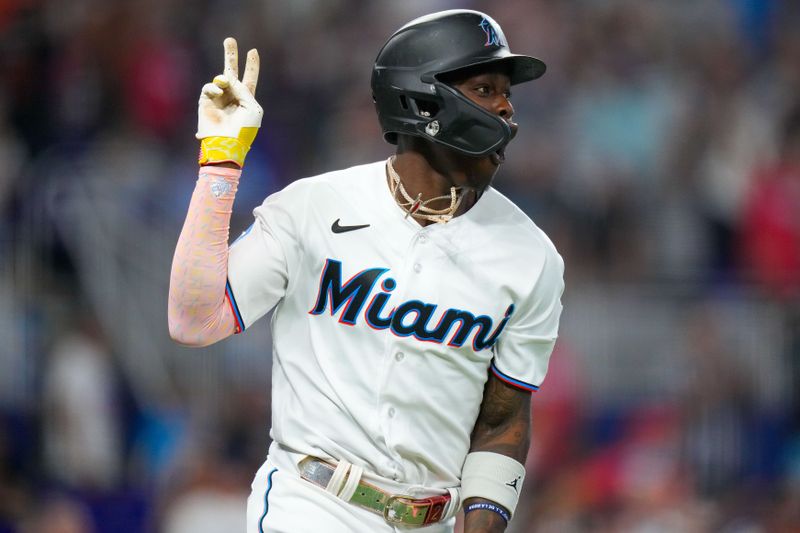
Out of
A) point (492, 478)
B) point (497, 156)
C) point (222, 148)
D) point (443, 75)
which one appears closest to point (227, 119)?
point (222, 148)

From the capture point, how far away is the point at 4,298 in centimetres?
768

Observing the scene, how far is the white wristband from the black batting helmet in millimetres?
908

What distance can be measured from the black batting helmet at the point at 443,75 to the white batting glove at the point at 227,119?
45 cm

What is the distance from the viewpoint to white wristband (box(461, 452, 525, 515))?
12.9ft

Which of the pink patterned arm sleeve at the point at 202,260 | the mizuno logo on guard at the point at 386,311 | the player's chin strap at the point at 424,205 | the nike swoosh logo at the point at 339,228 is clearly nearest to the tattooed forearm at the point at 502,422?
the mizuno logo on guard at the point at 386,311

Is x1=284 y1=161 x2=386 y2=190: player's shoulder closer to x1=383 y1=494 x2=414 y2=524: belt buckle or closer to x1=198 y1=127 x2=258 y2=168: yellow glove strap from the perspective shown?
x1=198 y1=127 x2=258 y2=168: yellow glove strap

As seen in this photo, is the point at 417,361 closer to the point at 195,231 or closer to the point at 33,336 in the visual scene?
the point at 195,231

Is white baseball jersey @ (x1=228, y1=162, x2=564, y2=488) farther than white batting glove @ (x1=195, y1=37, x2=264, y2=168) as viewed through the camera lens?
Yes

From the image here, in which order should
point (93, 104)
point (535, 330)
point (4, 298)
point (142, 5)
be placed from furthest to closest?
point (142, 5) < point (93, 104) < point (4, 298) < point (535, 330)

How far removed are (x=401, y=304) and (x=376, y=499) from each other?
0.56 m

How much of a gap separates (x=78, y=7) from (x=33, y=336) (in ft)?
8.72

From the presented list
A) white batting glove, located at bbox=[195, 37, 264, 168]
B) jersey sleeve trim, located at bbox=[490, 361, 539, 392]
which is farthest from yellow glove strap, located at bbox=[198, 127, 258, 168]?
jersey sleeve trim, located at bbox=[490, 361, 539, 392]

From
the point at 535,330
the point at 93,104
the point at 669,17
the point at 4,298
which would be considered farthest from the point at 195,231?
the point at 669,17

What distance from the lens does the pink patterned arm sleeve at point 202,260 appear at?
3.67 m
